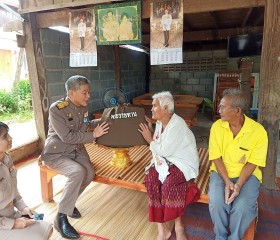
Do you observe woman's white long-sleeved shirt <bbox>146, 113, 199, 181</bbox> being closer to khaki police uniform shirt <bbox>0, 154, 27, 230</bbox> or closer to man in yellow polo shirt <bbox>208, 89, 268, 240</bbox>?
man in yellow polo shirt <bbox>208, 89, 268, 240</bbox>

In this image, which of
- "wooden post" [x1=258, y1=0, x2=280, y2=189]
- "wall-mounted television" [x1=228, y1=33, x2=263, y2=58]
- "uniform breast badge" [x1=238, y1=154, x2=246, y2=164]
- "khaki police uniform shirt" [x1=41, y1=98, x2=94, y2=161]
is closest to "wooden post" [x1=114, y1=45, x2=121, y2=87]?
"wall-mounted television" [x1=228, y1=33, x2=263, y2=58]

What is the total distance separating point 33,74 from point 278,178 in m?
4.20

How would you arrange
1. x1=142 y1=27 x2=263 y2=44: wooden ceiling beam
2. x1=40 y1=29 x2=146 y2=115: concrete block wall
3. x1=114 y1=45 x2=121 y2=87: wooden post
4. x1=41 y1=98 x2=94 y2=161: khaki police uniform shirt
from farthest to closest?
x1=114 y1=45 x2=121 y2=87: wooden post, x1=142 y1=27 x2=263 y2=44: wooden ceiling beam, x1=40 y1=29 x2=146 y2=115: concrete block wall, x1=41 y1=98 x2=94 y2=161: khaki police uniform shirt

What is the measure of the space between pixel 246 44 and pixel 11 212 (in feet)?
22.3

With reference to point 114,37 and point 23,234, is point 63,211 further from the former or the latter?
point 114,37

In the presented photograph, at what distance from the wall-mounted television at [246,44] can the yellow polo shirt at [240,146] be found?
16.6 ft

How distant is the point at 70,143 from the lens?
272 centimetres

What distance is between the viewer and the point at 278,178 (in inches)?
133

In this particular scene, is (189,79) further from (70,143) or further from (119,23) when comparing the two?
(70,143)

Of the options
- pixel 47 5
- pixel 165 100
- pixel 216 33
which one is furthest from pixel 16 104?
pixel 165 100

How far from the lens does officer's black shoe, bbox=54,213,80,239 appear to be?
2428mm

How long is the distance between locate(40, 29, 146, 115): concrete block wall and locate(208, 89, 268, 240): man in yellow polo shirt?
130 inches

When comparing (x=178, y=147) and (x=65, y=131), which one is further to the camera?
(x=65, y=131)

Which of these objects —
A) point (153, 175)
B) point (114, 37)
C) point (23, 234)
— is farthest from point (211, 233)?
point (114, 37)
